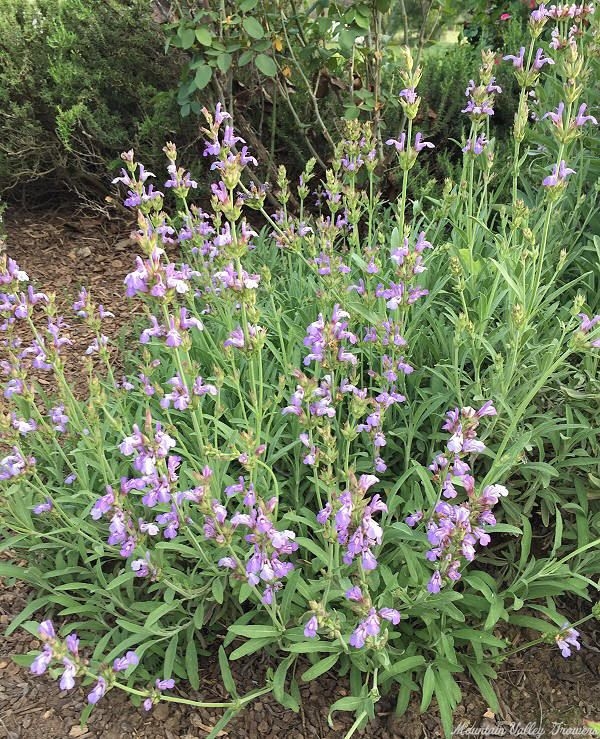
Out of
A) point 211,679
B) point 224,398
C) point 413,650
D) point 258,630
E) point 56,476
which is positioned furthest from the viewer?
point 224,398

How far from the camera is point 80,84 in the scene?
5.30 m

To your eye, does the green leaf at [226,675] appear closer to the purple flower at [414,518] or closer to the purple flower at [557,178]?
the purple flower at [414,518]

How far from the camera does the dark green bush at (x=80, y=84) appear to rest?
518 centimetres

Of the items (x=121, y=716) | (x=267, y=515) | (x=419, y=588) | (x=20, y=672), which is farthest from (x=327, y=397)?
(x=20, y=672)

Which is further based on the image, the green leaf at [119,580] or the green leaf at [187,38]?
the green leaf at [187,38]

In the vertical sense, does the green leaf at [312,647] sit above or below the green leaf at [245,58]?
below

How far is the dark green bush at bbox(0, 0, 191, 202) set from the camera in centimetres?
518

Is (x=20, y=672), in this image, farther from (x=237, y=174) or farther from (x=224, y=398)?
(x=237, y=174)

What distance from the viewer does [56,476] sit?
9.11ft

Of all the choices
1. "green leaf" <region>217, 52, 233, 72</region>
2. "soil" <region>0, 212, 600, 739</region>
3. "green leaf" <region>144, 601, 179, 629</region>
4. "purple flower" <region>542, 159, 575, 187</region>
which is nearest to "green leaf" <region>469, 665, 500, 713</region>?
"soil" <region>0, 212, 600, 739</region>

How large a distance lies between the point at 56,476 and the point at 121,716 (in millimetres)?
955

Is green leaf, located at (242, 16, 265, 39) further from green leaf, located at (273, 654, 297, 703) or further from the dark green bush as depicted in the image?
green leaf, located at (273, 654, 297, 703)

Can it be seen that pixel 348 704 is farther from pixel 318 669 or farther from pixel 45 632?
pixel 45 632

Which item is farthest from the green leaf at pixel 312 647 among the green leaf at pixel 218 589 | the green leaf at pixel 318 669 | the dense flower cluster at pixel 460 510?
the dense flower cluster at pixel 460 510
